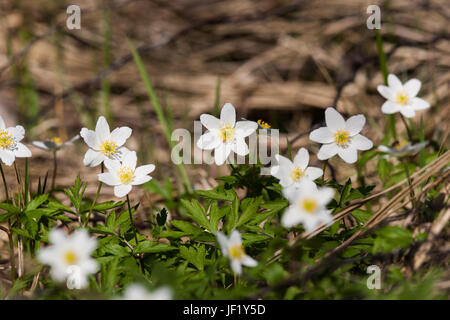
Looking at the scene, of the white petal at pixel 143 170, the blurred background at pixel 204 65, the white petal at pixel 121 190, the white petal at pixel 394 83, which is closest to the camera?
the white petal at pixel 121 190

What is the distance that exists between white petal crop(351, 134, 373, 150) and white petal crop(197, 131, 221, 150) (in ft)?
1.93

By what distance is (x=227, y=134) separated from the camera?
5.90 ft

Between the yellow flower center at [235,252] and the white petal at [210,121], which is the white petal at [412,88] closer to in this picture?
the white petal at [210,121]

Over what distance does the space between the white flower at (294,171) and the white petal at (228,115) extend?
0.92ft

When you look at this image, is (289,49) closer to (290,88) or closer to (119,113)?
(290,88)

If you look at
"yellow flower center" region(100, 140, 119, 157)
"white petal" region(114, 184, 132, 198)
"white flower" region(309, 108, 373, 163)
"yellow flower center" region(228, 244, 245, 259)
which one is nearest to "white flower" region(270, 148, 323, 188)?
"white flower" region(309, 108, 373, 163)

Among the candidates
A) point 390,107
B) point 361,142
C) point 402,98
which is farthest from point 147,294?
point 402,98

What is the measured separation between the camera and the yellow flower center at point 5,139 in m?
1.77

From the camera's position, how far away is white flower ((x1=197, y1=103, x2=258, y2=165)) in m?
1.76

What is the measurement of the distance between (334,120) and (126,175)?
0.91 metres

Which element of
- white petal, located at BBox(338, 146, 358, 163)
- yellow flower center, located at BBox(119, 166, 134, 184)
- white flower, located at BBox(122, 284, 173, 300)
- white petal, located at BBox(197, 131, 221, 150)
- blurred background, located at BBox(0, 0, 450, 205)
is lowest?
white flower, located at BBox(122, 284, 173, 300)

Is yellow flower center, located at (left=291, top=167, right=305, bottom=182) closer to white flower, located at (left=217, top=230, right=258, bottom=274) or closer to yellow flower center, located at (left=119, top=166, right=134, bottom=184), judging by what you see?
white flower, located at (left=217, top=230, right=258, bottom=274)

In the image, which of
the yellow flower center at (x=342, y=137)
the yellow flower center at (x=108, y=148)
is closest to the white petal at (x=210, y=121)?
the yellow flower center at (x=108, y=148)

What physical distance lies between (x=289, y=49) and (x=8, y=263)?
394cm
